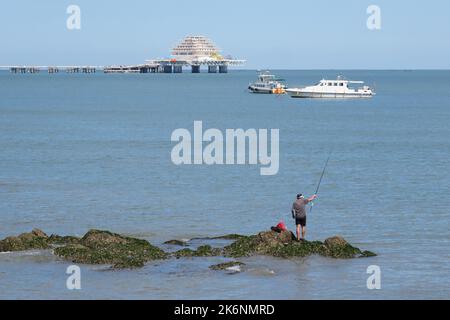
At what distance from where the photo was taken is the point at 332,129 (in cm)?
7850

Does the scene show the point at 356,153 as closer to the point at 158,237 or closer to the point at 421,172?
the point at 421,172

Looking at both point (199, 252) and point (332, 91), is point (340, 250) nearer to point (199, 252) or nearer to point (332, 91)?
point (199, 252)

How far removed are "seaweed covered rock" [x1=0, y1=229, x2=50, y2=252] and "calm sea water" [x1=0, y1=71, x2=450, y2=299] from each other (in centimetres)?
50

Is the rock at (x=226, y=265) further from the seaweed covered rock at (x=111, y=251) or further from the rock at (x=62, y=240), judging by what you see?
the rock at (x=62, y=240)

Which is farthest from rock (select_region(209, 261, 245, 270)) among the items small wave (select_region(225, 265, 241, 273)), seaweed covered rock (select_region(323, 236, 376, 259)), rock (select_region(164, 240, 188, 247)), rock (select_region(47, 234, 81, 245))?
rock (select_region(47, 234, 81, 245))

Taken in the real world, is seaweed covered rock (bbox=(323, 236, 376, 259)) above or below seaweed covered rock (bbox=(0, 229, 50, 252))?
below

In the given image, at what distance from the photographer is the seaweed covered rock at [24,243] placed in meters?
25.9

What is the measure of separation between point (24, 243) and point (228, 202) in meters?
12.0

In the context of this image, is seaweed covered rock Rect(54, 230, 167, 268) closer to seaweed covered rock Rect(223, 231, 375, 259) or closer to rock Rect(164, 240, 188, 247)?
rock Rect(164, 240, 188, 247)

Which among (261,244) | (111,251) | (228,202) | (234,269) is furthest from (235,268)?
(228,202)

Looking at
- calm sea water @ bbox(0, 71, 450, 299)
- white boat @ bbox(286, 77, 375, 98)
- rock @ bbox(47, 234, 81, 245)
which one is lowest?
calm sea water @ bbox(0, 71, 450, 299)

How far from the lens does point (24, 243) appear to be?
26.1 metres

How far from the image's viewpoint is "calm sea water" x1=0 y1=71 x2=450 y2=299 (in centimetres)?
2288

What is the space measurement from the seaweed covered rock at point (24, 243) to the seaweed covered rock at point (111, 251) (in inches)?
40.5
